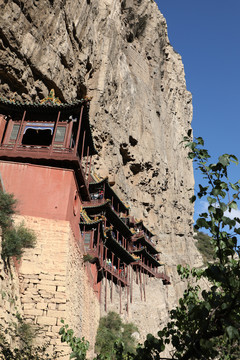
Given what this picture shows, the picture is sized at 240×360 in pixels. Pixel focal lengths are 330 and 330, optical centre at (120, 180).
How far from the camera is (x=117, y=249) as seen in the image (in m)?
28.3

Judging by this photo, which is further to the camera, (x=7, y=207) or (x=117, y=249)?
(x=117, y=249)

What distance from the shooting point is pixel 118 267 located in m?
28.0

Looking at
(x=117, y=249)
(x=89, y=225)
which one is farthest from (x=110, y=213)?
(x=89, y=225)

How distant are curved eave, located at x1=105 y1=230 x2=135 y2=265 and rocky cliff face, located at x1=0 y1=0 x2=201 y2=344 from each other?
4.25 meters

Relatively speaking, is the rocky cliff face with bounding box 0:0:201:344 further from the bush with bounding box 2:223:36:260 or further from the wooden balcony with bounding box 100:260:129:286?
the bush with bounding box 2:223:36:260

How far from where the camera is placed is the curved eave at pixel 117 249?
1023 inches

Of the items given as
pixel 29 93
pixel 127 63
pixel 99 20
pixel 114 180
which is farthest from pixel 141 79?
pixel 29 93

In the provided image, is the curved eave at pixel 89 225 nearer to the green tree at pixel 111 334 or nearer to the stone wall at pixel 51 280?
the green tree at pixel 111 334

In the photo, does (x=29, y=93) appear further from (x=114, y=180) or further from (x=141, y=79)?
(x=141, y=79)

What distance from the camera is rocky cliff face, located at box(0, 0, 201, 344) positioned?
74.1 ft

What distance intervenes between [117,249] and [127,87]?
72.8 ft

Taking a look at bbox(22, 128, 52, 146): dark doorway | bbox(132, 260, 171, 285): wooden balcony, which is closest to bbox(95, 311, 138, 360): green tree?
bbox(132, 260, 171, 285): wooden balcony

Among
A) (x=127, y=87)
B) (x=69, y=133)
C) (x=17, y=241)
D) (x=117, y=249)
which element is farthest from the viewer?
(x=127, y=87)

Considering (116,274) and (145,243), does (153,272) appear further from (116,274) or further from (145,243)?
(116,274)
